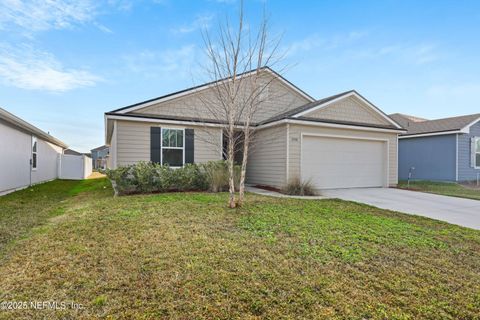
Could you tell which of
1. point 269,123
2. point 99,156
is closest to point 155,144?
point 269,123

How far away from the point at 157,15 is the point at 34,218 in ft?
28.0

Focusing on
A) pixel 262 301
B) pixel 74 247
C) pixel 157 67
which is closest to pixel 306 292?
pixel 262 301

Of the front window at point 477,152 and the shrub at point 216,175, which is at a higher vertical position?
the front window at point 477,152

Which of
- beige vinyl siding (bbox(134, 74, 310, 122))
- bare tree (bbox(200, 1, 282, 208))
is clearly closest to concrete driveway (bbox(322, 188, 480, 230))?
bare tree (bbox(200, 1, 282, 208))

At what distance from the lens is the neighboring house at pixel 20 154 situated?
1021 cm

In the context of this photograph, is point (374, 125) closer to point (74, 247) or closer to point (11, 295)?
point (74, 247)

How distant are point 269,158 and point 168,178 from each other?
14.9ft

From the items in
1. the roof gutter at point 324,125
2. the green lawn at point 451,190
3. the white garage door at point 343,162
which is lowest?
the green lawn at point 451,190

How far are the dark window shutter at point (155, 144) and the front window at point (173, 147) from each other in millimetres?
164

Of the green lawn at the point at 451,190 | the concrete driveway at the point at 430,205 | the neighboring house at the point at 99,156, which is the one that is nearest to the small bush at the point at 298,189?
the concrete driveway at the point at 430,205

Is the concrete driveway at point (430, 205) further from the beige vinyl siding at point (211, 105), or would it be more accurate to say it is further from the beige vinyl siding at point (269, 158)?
the beige vinyl siding at point (211, 105)

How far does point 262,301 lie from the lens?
2.59 m

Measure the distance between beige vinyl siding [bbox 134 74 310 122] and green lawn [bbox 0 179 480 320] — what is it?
571 cm

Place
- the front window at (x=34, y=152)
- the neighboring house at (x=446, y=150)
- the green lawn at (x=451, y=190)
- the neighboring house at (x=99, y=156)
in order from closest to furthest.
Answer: the green lawn at (x=451, y=190) → the front window at (x=34, y=152) → the neighboring house at (x=446, y=150) → the neighboring house at (x=99, y=156)
